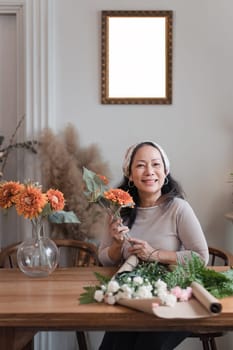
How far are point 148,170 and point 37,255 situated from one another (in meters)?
0.56

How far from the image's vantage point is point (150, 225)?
175cm

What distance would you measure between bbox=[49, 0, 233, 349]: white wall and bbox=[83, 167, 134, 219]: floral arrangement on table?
3.19ft

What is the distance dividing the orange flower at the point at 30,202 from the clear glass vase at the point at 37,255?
0.11m

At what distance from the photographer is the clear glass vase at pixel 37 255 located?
1.49 meters

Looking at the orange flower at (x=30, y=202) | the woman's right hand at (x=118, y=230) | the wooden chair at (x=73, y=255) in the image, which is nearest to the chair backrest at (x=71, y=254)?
the wooden chair at (x=73, y=255)

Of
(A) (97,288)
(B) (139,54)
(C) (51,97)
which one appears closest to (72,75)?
(C) (51,97)

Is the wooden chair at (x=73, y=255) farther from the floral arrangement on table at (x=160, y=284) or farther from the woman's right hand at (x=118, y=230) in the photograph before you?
the floral arrangement on table at (x=160, y=284)

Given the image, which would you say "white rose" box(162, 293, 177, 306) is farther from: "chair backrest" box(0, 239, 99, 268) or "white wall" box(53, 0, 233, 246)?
Result: "white wall" box(53, 0, 233, 246)

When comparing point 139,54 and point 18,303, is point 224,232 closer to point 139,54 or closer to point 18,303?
point 139,54

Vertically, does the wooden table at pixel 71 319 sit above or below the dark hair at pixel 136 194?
below

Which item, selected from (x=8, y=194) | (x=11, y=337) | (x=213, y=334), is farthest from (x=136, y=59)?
(x=11, y=337)

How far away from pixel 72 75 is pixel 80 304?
5.10 ft

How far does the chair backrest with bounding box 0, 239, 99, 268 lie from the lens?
6.57 feet

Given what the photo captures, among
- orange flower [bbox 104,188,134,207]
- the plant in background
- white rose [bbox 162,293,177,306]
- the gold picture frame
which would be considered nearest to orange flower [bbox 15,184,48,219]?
orange flower [bbox 104,188,134,207]
